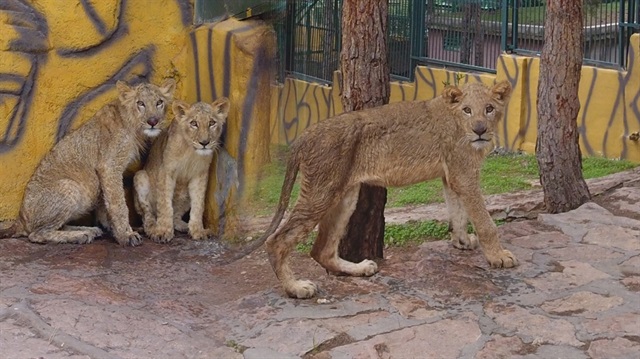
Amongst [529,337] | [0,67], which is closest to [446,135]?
[529,337]

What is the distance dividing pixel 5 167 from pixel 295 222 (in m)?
3.23

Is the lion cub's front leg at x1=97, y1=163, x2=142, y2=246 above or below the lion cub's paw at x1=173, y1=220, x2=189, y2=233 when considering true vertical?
above

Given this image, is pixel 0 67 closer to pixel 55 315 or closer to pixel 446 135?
pixel 55 315

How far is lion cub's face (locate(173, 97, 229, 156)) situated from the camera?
306 inches

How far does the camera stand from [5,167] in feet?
26.6

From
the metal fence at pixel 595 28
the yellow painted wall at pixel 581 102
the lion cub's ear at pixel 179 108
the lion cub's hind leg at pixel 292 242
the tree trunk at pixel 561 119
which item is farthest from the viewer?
the metal fence at pixel 595 28

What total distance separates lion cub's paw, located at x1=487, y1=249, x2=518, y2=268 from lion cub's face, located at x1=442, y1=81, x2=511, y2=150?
0.71 m

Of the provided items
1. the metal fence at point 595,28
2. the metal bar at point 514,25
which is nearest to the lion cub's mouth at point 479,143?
the metal fence at point 595,28

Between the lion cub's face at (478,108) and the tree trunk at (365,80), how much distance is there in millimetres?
496

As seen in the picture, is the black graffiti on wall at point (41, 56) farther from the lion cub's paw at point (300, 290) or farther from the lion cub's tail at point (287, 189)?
the lion cub's paw at point (300, 290)

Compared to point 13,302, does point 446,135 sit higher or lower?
higher

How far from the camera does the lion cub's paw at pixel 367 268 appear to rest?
6.39 metres

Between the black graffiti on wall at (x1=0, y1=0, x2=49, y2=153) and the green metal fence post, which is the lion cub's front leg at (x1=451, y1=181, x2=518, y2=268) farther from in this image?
the green metal fence post

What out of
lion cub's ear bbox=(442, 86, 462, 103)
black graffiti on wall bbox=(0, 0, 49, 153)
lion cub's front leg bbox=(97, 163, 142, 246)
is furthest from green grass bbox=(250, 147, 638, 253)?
black graffiti on wall bbox=(0, 0, 49, 153)
